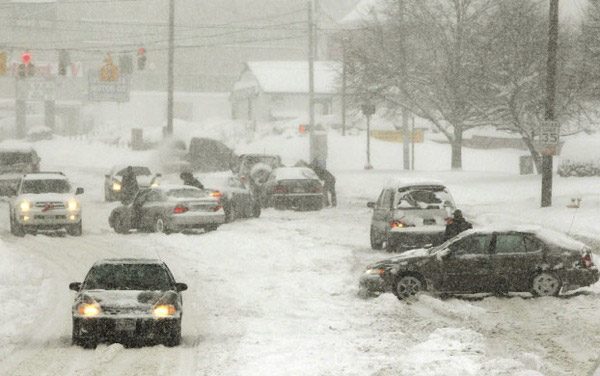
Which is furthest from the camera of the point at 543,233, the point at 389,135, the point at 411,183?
the point at 389,135

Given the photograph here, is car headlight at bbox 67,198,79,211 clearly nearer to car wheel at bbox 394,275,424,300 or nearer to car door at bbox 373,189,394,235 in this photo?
car door at bbox 373,189,394,235

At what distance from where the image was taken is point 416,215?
26.0 metres

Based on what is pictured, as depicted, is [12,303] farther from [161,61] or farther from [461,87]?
[161,61]

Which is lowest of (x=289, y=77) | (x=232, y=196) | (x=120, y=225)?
(x=120, y=225)

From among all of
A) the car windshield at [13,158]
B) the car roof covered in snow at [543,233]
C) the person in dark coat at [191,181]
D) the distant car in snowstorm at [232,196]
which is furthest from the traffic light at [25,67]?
the car roof covered in snow at [543,233]

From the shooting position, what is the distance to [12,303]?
20.2 meters

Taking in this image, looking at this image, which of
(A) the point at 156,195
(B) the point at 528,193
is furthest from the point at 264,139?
(A) the point at 156,195

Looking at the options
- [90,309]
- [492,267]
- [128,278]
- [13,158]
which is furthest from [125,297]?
[13,158]

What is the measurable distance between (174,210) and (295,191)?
8655 millimetres

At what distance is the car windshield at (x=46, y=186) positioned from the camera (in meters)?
33.3

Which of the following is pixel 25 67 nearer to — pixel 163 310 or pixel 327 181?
pixel 327 181

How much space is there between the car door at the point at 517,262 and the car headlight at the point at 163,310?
6.87m

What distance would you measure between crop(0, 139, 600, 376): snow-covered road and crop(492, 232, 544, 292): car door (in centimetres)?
30

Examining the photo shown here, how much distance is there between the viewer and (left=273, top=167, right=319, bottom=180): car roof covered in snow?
39.3 meters
